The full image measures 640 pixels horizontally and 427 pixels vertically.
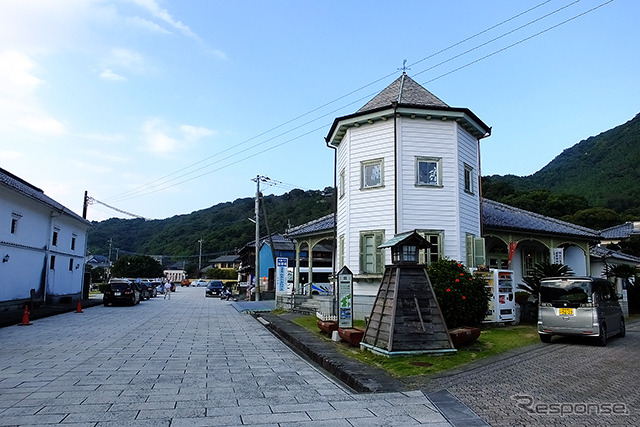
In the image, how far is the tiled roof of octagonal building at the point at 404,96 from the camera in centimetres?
1692

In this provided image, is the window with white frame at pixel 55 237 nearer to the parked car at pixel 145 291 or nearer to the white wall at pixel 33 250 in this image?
the white wall at pixel 33 250

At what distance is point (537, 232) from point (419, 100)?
28.1ft

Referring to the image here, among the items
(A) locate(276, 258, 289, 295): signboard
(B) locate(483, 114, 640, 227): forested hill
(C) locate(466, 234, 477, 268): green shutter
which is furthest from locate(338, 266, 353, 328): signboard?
(B) locate(483, 114, 640, 227): forested hill

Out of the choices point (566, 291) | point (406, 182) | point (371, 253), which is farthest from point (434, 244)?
point (566, 291)

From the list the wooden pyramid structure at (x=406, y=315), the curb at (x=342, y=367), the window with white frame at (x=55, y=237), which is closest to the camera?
the curb at (x=342, y=367)

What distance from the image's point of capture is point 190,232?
4038 inches

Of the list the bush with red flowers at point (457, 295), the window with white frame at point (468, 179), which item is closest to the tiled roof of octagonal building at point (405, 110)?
the window with white frame at point (468, 179)

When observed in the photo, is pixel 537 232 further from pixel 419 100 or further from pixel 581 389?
pixel 581 389

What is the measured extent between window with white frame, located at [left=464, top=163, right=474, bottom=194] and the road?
7.77 meters

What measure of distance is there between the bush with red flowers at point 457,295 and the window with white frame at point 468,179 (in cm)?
595

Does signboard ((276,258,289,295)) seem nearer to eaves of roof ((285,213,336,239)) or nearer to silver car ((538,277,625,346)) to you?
eaves of roof ((285,213,336,239))

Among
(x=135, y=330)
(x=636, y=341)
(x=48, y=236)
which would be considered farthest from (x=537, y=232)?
(x=48, y=236)

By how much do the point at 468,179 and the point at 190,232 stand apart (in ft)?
305

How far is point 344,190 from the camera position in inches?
703
